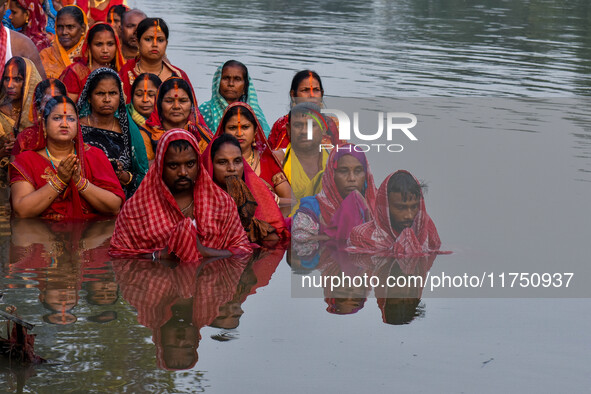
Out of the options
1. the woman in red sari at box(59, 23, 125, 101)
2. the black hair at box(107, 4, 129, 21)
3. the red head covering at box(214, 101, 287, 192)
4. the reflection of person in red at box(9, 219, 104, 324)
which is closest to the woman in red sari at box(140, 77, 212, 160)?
the red head covering at box(214, 101, 287, 192)

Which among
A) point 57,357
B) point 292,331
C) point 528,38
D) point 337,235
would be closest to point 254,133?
point 337,235

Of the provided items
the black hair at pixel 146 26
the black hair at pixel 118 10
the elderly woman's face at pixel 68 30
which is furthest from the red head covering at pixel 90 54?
the black hair at pixel 118 10

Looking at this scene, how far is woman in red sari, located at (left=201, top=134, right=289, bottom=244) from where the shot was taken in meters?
6.95

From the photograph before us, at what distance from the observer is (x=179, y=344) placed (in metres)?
5.12

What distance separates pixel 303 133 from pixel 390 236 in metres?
1.64

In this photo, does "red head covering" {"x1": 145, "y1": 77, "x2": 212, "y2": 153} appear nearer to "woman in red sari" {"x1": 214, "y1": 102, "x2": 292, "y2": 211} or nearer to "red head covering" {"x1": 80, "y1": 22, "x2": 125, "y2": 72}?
"woman in red sari" {"x1": 214, "y1": 102, "x2": 292, "y2": 211}

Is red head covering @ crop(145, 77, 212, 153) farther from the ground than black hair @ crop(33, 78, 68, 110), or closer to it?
closer to it

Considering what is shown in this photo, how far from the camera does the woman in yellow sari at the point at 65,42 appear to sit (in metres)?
10.1

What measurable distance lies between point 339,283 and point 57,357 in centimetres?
199

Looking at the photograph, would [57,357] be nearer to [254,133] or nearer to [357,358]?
[357,358]

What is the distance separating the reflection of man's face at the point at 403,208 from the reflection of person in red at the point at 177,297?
0.93m

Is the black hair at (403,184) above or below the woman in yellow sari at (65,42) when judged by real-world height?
below

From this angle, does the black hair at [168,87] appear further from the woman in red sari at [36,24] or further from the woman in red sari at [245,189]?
the woman in red sari at [36,24]

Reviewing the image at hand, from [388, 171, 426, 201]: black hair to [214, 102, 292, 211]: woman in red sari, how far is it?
157 centimetres
